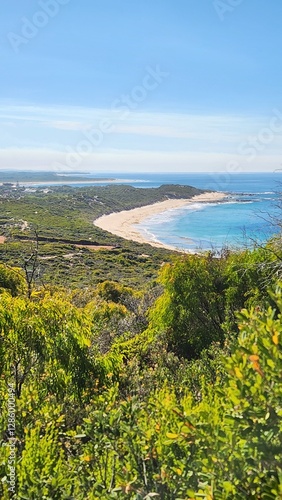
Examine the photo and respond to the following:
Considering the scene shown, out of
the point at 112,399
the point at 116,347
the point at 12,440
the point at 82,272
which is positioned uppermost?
the point at 112,399

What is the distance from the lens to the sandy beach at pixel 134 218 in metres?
85.2

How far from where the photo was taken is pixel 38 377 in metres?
6.96

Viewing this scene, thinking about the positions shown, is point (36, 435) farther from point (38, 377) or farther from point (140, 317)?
point (140, 317)

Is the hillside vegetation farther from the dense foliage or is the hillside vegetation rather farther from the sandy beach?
the sandy beach

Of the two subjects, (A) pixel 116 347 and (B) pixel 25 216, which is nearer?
(A) pixel 116 347

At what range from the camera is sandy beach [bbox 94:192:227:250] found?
85162 millimetres

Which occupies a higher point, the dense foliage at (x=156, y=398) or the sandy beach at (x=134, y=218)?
the dense foliage at (x=156, y=398)

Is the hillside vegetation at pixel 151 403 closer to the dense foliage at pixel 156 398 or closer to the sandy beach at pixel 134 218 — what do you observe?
the dense foliage at pixel 156 398

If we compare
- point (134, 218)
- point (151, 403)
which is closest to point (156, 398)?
point (151, 403)

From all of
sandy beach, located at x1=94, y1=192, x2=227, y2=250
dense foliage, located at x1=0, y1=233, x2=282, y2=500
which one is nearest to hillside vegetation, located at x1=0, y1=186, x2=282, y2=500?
dense foliage, located at x1=0, y1=233, x2=282, y2=500

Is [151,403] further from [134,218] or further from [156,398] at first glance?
[134,218]

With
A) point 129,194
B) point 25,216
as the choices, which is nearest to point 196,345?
point 25,216

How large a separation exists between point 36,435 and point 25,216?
323 feet

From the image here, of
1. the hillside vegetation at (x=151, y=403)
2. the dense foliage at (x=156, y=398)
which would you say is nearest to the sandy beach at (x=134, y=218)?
the dense foliage at (x=156, y=398)
